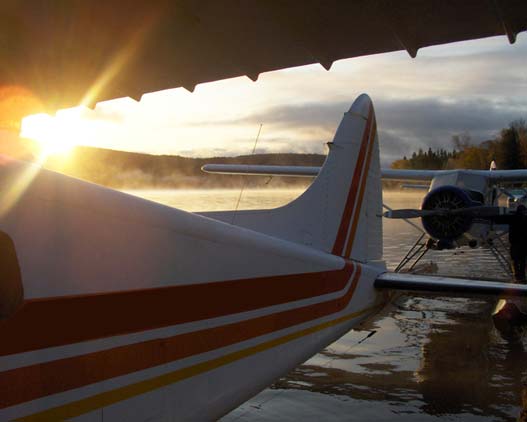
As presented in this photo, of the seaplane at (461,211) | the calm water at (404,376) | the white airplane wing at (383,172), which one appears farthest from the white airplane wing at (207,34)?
the white airplane wing at (383,172)

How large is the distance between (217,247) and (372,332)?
5.64m

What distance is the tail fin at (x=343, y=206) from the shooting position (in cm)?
390

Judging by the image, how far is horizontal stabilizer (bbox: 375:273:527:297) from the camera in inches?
155

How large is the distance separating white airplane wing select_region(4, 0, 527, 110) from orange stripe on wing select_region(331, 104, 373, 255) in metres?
2.28

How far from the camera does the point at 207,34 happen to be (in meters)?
2.10

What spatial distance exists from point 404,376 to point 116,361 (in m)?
4.47

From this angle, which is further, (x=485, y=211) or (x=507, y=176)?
(x=507, y=176)

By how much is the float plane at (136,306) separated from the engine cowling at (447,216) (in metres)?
8.55

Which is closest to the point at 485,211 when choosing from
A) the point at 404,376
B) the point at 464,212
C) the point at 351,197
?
the point at 464,212

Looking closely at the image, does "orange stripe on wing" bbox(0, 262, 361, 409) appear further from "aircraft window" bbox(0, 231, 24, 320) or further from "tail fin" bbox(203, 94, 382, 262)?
"tail fin" bbox(203, 94, 382, 262)

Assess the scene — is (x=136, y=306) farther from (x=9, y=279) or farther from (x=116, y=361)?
(x=9, y=279)

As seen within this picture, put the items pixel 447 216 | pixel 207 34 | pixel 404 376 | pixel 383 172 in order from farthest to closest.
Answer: pixel 383 172 < pixel 447 216 < pixel 404 376 < pixel 207 34

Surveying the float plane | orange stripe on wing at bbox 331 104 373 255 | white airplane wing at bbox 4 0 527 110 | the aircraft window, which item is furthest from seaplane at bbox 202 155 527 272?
the aircraft window

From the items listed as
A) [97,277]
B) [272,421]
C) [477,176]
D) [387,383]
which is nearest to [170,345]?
[97,277]
